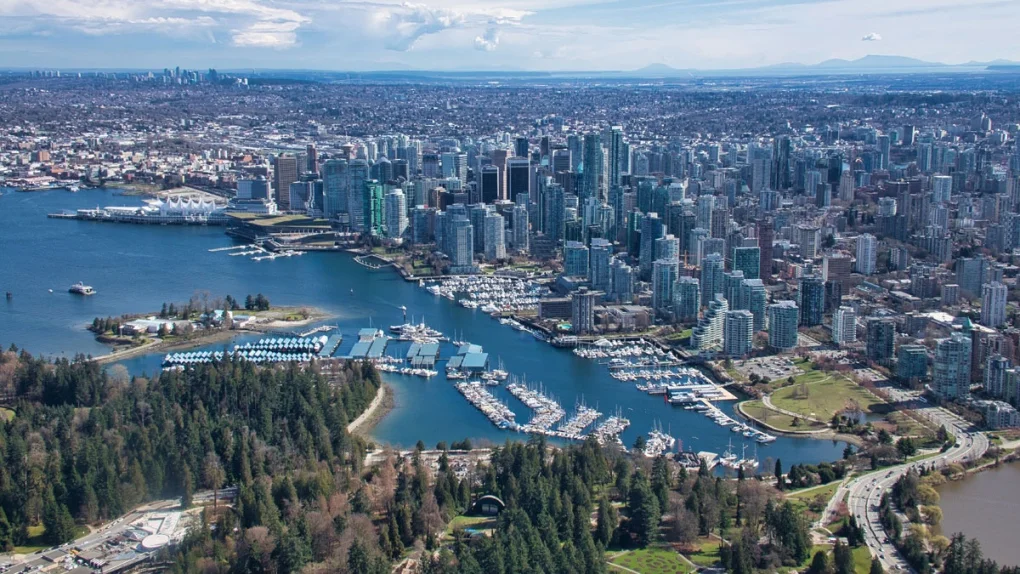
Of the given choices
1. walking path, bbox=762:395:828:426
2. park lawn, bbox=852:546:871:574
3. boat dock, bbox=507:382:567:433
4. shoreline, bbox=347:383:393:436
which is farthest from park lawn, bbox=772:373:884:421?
shoreline, bbox=347:383:393:436

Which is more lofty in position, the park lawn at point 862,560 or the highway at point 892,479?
the highway at point 892,479

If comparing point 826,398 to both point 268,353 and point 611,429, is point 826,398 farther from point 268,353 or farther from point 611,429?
point 268,353

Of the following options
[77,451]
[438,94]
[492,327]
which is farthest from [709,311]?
[438,94]

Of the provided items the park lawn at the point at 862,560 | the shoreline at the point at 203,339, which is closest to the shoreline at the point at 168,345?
the shoreline at the point at 203,339

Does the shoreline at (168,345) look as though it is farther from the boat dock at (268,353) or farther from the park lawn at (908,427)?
the park lawn at (908,427)

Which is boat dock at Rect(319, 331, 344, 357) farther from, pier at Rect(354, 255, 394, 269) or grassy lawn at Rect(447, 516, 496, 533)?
pier at Rect(354, 255, 394, 269)
